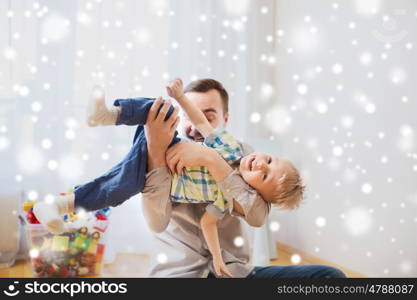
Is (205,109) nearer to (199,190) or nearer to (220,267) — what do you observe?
(199,190)

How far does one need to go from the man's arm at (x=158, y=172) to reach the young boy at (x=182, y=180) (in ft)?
0.05

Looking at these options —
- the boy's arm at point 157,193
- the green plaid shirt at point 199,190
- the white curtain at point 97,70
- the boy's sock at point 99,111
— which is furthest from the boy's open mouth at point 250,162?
the white curtain at point 97,70

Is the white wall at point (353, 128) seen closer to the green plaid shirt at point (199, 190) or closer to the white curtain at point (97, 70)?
the white curtain at point (97, 70)

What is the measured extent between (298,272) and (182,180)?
0.41m

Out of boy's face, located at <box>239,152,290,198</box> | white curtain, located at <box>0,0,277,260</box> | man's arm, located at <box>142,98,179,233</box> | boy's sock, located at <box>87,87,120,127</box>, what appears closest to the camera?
boy's sock, located at <box>87,87,120,127</box>

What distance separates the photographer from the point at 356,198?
7.52ft

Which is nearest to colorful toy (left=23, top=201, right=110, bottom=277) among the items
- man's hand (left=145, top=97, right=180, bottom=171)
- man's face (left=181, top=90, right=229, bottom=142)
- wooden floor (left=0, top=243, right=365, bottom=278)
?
wooden floor (left=0, top=243, right=365, bottom=278)

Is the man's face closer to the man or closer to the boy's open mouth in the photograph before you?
the man

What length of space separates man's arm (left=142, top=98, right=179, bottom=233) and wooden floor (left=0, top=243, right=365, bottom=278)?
4.20 feet

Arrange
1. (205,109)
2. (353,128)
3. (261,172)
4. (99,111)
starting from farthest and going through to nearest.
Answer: (353,128) < (205,109) < (261,172) < (99,111)

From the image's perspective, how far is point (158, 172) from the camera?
3.78 ft

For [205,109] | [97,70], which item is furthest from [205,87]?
[97,70]

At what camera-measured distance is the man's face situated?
53.1 inches

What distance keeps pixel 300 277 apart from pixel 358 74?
134cm
